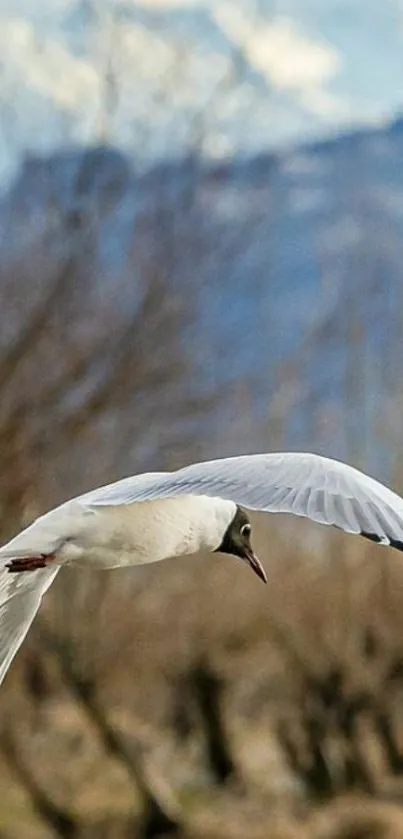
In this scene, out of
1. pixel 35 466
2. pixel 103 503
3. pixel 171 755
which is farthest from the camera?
pixel 171 755

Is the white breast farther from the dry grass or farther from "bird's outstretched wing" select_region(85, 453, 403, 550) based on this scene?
the dry grass

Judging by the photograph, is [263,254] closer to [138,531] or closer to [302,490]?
[138,531]

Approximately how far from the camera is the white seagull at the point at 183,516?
133 cm

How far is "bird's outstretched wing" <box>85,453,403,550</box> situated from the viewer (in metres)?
1.30

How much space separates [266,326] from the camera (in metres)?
2.16

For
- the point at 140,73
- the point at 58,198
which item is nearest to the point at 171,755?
the point at 58,198

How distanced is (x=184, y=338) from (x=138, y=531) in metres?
0.58

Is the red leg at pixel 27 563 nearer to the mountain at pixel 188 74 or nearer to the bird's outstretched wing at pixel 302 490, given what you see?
the bird's outstretched wing at pixel 302 490

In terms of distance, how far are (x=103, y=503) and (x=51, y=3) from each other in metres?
0.95

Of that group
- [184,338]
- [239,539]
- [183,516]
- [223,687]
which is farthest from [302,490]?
[223,687]

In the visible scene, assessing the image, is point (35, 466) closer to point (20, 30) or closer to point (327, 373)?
point (327, 373)

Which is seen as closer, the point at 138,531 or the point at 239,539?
the point at 138,531

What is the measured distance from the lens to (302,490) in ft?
4.44

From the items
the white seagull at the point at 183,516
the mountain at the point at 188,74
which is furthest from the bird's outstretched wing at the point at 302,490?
the mountain at the point at 188,74
